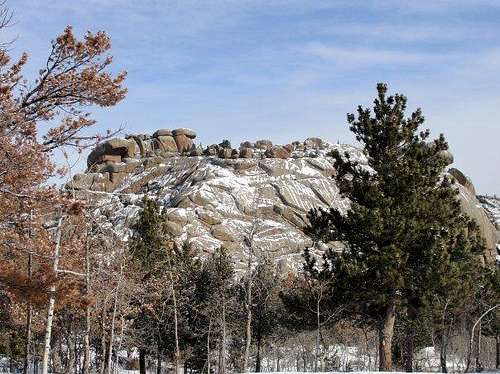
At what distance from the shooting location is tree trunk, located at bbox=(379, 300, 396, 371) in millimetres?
23438

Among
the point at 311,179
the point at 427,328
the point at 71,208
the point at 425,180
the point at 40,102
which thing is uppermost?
the point at 311,179

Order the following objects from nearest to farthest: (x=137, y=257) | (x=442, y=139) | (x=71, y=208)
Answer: (x=71, y=208) < (x=442, y=139) < (x=137, y=257)

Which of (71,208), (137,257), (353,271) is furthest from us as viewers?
(137,257)

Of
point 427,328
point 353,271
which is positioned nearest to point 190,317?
point 427,328

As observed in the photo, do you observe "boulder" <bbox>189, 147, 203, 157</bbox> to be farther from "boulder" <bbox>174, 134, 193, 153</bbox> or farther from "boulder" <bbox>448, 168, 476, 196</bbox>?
"boulder" <bbox>448, 168, 476, 196</bbox>

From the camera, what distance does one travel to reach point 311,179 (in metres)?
113

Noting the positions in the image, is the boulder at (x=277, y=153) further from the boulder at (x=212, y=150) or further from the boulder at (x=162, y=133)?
the boulder at (x=162, y=133)

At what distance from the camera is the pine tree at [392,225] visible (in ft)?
74.0

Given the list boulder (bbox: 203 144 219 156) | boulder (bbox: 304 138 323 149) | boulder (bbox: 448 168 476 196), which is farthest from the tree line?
boulder (bbox: 304 138 323 149)

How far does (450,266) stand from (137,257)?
1826cm

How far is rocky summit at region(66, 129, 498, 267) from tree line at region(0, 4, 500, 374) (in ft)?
149

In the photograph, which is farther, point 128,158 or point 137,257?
point 128,158

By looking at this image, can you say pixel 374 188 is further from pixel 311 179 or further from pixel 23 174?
pixel 311 179

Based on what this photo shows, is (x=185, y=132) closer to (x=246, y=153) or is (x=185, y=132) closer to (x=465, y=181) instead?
(x=246, y=153)
